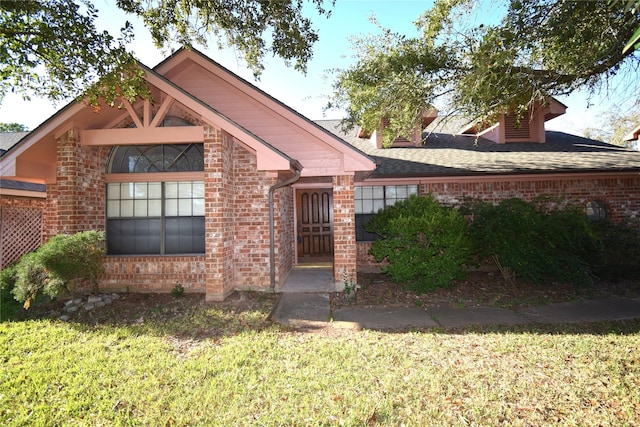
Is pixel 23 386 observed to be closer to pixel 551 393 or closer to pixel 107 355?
pixel 107 355

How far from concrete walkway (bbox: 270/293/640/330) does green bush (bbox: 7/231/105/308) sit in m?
3.53

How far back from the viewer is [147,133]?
571cm

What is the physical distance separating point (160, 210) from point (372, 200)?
229 inches

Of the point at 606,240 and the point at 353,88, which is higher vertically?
the point at 353,88

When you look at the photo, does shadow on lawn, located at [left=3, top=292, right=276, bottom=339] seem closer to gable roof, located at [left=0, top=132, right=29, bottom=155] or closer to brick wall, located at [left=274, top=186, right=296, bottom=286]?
brick wall, located at [left=274, top=186, right=296, bottom=286]

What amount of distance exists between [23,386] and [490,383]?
16.1ft

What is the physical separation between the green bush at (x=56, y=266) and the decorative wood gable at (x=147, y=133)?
1857mm

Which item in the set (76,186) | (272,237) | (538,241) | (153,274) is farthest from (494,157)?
(76,186)

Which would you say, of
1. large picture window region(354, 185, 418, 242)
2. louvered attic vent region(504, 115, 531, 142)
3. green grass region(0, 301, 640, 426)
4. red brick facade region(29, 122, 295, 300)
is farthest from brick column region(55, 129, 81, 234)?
louvered attic vent region(504, 115, 531, 142)

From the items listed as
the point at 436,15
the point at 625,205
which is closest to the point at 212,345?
the point at 436,15

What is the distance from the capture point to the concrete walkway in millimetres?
4906

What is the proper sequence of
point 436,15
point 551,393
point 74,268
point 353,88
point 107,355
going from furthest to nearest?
1. point 353,88
2. point 436,15
3. point 74,268
4. point 107,355
5. point 551,393

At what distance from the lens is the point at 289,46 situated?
6102mm

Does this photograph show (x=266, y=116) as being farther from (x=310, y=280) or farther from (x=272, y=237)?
(x=310, y=280)
